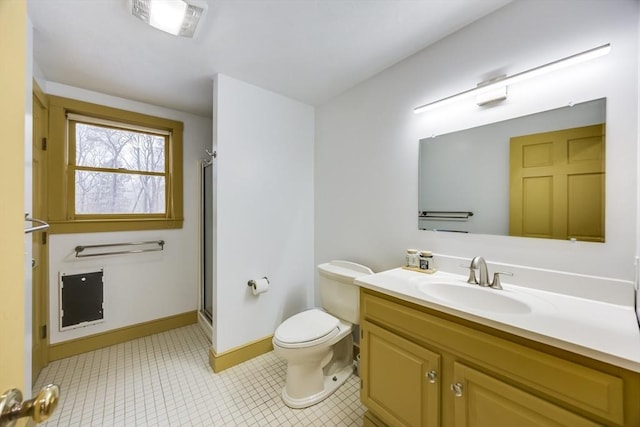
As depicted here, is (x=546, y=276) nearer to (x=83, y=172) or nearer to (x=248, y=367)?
(x=248, y=367)

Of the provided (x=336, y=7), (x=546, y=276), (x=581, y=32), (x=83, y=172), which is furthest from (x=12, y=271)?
(x=83, y=172)

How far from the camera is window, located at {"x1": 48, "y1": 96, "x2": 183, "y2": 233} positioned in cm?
207

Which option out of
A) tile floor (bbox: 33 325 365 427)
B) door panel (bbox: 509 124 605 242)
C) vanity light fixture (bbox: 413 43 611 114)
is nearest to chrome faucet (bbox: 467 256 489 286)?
door panel (bbox: 509 124 605 242)

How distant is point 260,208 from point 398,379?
1.57 metres

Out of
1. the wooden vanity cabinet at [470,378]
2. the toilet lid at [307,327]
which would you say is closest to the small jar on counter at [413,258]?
the wooden vanity cabinet at [470,378]

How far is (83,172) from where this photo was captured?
86.3 inches

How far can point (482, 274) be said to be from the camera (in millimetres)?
1287

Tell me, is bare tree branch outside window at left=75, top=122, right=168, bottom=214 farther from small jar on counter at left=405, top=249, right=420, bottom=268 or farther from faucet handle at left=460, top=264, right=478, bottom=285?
faucet handle at left=460, top=264, right=478, bottom=285

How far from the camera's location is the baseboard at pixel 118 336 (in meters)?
2.07

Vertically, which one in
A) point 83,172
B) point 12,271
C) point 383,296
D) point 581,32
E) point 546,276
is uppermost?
point 581,32

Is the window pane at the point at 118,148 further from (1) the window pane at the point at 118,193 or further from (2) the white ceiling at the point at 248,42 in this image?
(2) the white ceiling at the point at 248,42

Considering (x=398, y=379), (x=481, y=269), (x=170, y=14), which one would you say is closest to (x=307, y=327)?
(x=398, y=379)

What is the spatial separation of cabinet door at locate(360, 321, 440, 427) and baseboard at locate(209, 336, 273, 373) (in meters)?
1.07

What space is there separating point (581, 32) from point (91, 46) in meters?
2.69
